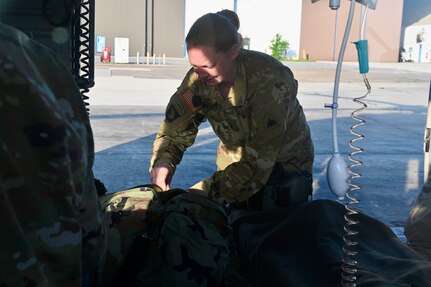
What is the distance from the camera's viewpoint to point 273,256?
2127mm

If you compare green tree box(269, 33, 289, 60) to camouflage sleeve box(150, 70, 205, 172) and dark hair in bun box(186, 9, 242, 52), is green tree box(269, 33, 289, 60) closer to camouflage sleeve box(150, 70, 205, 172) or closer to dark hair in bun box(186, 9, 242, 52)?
camouflage sleeve box(150, 70, 205, 172)

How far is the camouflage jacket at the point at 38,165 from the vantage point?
838mm

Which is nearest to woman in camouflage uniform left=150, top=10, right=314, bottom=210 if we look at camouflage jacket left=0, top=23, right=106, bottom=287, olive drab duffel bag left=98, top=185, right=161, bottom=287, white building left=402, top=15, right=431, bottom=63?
olive drab duffel bag left=98, top=185, right=161, bottom=287

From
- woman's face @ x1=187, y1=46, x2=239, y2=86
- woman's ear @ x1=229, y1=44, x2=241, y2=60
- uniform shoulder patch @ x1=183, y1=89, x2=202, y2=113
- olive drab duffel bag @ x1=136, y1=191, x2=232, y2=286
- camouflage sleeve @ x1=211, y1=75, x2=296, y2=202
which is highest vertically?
woman's ear @ x1=229, y1=44, x2=241, y2=60

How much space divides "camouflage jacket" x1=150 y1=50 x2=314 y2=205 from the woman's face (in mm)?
93

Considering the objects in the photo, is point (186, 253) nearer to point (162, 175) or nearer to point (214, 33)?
point (162, 175)

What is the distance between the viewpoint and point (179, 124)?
2.94 metres

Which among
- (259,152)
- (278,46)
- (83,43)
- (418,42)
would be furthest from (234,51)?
(418,42)

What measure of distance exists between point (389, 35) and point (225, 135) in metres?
38.7

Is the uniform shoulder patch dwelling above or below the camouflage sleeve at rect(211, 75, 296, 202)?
above

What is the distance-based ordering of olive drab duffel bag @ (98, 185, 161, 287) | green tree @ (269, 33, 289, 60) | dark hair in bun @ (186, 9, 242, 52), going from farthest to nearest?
green tree @ (269, 33, 289, 60), dark hair in bun @ (186, 9, 242, 52), olive drab duffel bag @ (98, 185, 161, 287)

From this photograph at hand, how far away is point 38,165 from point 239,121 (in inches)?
77.5

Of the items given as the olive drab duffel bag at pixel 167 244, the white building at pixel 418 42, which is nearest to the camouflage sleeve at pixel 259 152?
the olive drab duffel bag at pixel 167 244

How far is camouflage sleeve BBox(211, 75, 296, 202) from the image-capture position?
264cm
